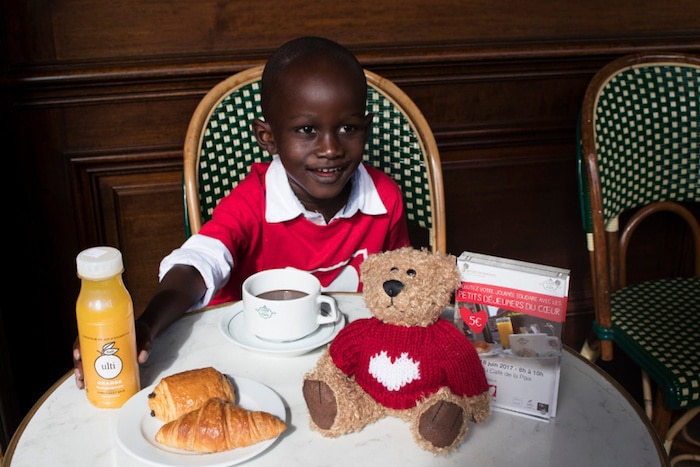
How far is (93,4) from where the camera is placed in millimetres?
1686

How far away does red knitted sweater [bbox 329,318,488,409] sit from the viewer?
0.75 meters

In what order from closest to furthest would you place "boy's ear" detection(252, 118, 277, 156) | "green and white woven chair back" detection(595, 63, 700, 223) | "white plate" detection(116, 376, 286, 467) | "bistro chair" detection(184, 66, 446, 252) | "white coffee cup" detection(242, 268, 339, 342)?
"white plate" detection(116, 376, 286, 467)
"white coffee cup" detection(242, 268, 339, 342)
"boy's ear" detection(252, 118, 277, 156)
"bistro chair" detection(184, 66, 446, 252)
"green and white woven chair back" detection(595, 63, 700, 223)

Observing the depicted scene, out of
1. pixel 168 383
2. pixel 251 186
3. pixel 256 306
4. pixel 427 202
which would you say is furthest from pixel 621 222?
pixel 168 383

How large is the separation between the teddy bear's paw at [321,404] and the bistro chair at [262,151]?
2.32 ft

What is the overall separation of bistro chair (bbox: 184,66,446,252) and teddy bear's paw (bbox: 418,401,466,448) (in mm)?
725

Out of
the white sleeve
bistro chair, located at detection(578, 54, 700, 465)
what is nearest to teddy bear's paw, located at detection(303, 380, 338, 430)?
the white sleeve

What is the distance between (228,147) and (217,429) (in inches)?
33.7

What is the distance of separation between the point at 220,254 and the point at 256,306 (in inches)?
11.8

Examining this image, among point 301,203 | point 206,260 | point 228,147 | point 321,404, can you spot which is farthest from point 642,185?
point 321,404

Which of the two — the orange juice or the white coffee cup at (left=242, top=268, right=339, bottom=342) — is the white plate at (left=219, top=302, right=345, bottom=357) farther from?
the orange juice

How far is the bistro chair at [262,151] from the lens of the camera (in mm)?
1445

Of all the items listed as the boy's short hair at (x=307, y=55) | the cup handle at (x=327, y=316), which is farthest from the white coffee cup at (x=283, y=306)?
the boy's short hair at (x=307, y=55)

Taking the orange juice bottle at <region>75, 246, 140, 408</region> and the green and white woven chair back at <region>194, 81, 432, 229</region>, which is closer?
the orange juice bottle at <region>75, 246, 140, 408</region>

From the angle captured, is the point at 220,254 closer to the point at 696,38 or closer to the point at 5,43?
the point at 5,43
